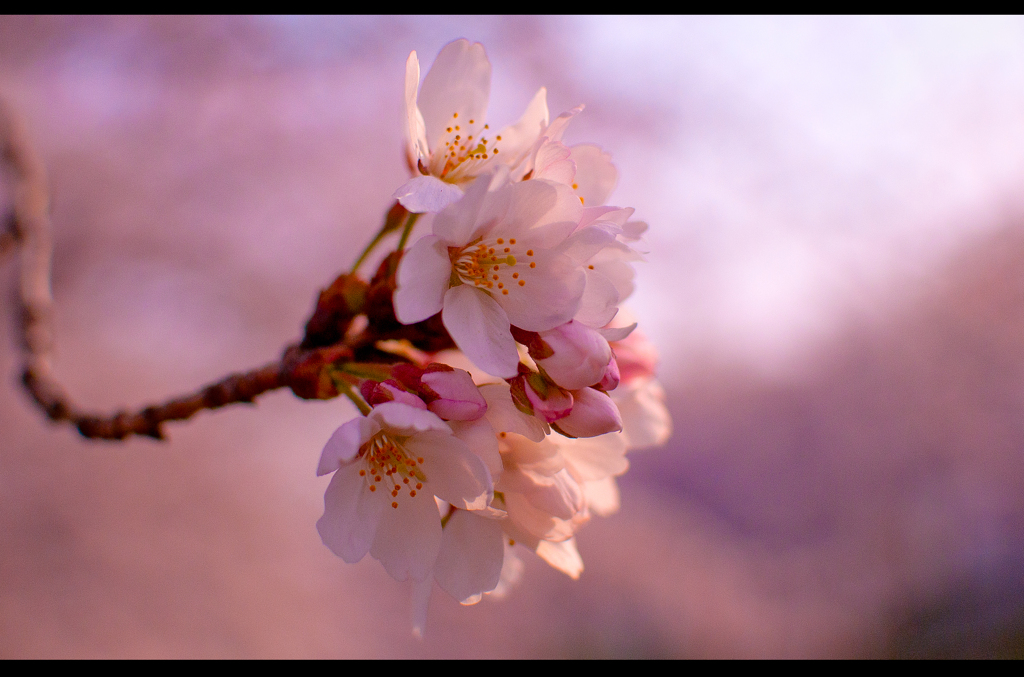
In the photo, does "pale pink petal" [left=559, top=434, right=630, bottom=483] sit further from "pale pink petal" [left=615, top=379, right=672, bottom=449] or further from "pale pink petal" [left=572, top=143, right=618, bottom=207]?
"pale pink petal" [left=572, top=143, right=618, bottom=207]

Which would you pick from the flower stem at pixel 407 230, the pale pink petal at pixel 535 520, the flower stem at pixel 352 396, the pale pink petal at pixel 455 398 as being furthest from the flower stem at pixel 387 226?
the pale pink petal at pixel 535 520

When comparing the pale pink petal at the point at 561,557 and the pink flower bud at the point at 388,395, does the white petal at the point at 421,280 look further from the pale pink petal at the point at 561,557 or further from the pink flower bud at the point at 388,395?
the pale pink petal at the point at 561,557

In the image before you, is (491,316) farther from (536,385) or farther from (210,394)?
(210,394)

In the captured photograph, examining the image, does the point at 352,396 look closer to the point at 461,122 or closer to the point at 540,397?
the point at 540,397

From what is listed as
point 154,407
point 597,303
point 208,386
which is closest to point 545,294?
point 597,303

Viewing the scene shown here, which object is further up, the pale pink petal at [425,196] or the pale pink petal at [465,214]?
the pale pink petal at [425,196]

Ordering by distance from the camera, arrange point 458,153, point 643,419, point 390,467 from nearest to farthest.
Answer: point 390,467
point 458,153
point 643,419

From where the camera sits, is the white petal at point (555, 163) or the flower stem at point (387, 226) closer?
the white petal at point (555, 163)
